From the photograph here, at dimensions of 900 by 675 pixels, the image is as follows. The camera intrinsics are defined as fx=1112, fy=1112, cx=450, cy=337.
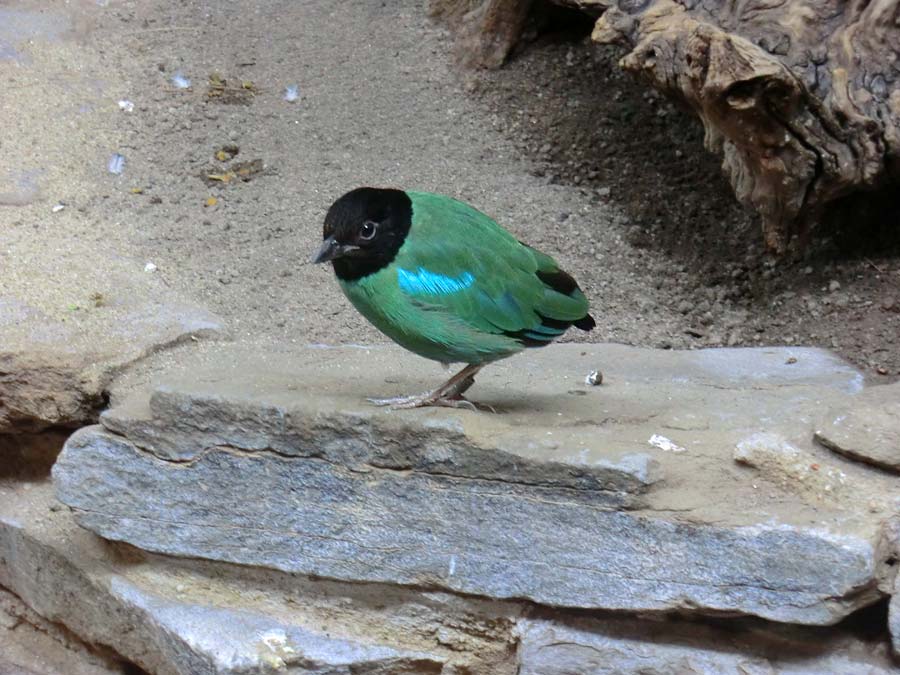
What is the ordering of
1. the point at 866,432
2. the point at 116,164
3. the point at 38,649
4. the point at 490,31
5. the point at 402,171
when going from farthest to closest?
the point at 490,31
the point at 116,164
the point at 402,171
the point at 38,649
the point at 866,432

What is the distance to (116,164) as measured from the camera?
512cm

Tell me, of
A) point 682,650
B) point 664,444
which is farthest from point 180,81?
point 682,650

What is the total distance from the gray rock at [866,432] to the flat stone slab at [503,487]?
46 millimetres

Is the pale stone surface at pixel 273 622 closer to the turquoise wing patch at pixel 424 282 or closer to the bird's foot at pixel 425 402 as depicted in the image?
the bird's foot at pixel 425 402

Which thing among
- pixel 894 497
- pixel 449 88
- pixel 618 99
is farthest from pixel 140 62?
pixel 894 497

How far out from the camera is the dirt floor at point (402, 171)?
4238mm

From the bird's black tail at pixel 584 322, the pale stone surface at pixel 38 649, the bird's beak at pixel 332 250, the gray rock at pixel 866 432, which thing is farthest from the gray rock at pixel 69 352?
the gray rock at pixel 866 432

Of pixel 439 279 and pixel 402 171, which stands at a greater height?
pixel 439 279

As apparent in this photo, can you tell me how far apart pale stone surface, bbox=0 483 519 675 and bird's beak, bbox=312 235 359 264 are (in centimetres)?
100

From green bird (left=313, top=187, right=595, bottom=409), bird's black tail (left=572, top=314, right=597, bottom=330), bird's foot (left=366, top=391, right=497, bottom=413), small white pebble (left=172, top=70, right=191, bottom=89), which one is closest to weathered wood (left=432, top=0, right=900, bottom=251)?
bird's black tail (left=572, top=314, right=597, bottom=330)

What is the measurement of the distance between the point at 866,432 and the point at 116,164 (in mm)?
3644

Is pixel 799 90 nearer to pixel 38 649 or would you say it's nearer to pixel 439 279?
pixel 439 279

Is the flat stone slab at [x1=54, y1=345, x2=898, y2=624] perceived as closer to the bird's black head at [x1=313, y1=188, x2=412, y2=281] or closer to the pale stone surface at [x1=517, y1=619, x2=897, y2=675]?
the pale stone surface at [x1=517, y1=619, x2=897, y2=675]

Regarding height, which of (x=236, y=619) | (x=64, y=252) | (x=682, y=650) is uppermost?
(x=64, y=252)
